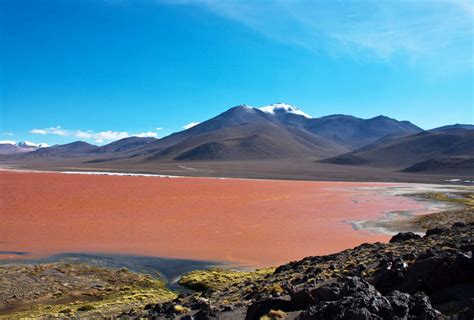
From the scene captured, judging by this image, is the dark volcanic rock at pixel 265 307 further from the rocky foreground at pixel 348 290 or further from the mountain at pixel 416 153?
Answer: the mountain at pixel 416 153

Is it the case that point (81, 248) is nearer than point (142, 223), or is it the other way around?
point (81, 248)

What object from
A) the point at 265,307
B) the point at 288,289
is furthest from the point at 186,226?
the point at 265,307

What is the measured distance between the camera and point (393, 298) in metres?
7.41

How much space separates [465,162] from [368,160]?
56946mm

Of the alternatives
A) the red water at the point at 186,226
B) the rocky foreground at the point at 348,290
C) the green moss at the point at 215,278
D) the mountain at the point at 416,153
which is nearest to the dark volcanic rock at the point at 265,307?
the rocky foreground at the point at 348,290

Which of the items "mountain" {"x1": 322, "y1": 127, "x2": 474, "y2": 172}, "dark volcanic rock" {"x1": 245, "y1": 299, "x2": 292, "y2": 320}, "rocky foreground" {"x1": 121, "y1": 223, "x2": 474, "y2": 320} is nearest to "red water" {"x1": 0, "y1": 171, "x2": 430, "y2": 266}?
"rocky foreground" {"x1": 121, "y1": 223, "x2": 474, "y2": 320}

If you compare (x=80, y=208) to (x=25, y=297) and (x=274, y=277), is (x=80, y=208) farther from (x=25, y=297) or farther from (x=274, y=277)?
(x=274, y=277)

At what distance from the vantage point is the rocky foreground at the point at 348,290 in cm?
720

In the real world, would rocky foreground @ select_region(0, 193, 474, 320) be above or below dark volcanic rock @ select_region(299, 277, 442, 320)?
below

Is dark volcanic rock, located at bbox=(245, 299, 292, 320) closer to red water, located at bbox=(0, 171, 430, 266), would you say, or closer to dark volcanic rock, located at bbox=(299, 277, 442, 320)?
dark volcanic rock, located at bbox=(299, 277, 442, 320)

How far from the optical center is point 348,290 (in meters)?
8.13

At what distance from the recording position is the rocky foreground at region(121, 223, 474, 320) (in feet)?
23.6

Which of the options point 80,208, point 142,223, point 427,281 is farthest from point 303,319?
point 80,208

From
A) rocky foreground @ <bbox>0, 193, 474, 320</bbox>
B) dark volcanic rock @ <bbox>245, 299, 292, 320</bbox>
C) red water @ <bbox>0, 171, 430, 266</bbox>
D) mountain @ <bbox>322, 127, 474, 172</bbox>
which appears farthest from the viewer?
mountain @ <bbox>322, 127, 474, 172</bbox>
